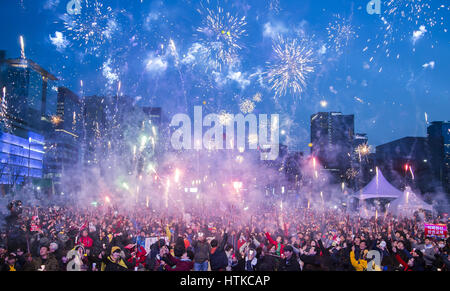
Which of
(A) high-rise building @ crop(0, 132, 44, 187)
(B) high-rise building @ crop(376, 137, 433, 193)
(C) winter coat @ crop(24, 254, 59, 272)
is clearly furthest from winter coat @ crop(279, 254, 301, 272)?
(A) high-rise building @ crop(0, 132, 44, 187)

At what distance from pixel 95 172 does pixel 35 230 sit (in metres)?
120

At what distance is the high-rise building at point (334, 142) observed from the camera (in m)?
79.5

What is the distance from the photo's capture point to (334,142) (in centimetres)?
8225

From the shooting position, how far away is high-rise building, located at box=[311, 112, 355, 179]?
79500 millimetres

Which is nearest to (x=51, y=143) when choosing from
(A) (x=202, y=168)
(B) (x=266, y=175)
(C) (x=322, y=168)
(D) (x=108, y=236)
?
(A) (x=202, y=168)

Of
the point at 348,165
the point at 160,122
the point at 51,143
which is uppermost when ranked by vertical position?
the point at 160,122

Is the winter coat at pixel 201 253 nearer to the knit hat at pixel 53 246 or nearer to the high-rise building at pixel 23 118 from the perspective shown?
the knit hat at pixel 53 246

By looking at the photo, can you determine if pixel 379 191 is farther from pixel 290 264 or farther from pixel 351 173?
pixel 351 173

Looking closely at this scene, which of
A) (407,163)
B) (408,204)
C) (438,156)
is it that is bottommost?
(408,204)

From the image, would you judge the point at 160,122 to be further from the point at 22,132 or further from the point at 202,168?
the point at 202,168

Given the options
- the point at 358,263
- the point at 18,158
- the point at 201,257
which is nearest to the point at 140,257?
the point at 201,257

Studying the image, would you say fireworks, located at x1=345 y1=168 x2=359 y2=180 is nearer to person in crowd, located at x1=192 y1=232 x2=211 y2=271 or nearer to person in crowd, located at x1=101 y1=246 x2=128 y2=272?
person in crowd, located at x1=192 y1=232 x2=211 y2=271

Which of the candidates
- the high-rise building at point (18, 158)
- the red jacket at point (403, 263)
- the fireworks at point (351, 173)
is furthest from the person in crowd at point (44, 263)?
the high-rise building at point (18, 158)
